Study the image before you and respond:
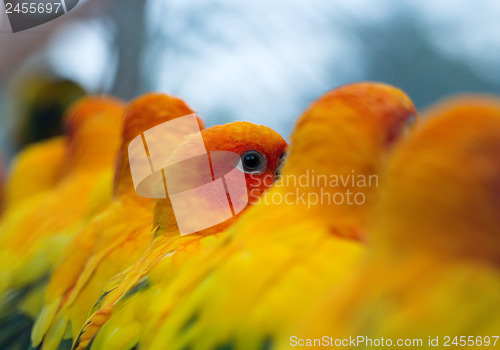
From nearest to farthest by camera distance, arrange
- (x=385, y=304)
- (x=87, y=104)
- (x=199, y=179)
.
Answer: (x=385, y=304) < (x=199, y=179) < (x=87, y=104)

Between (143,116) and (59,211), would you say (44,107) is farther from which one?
(143,116)

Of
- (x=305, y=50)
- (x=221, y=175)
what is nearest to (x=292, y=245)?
(x=221, y=175)

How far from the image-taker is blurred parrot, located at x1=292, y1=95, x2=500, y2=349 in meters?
0.57

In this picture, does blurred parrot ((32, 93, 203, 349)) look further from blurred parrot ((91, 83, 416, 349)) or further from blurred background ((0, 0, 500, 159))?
blurred parrot ((91, 83, 416, 349))

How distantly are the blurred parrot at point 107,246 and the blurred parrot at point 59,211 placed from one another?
0.18 m

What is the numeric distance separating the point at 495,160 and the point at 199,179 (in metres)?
0.73

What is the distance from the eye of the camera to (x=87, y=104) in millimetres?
2406

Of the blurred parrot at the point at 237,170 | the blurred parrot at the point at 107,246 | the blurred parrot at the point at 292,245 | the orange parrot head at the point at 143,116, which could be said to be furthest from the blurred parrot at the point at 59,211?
the blurred parrot at the point at 292,245

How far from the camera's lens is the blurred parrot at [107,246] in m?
1.37

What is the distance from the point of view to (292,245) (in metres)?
0.74

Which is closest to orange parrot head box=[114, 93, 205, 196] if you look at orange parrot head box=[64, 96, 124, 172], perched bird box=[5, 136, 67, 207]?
orange parrot head box=[64, 96, 124, 172]

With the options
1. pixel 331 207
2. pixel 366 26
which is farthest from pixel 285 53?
pixel 331 207

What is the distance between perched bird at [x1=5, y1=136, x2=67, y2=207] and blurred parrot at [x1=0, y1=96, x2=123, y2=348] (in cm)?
7

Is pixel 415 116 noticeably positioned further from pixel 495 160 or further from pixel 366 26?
pixel 366 26
